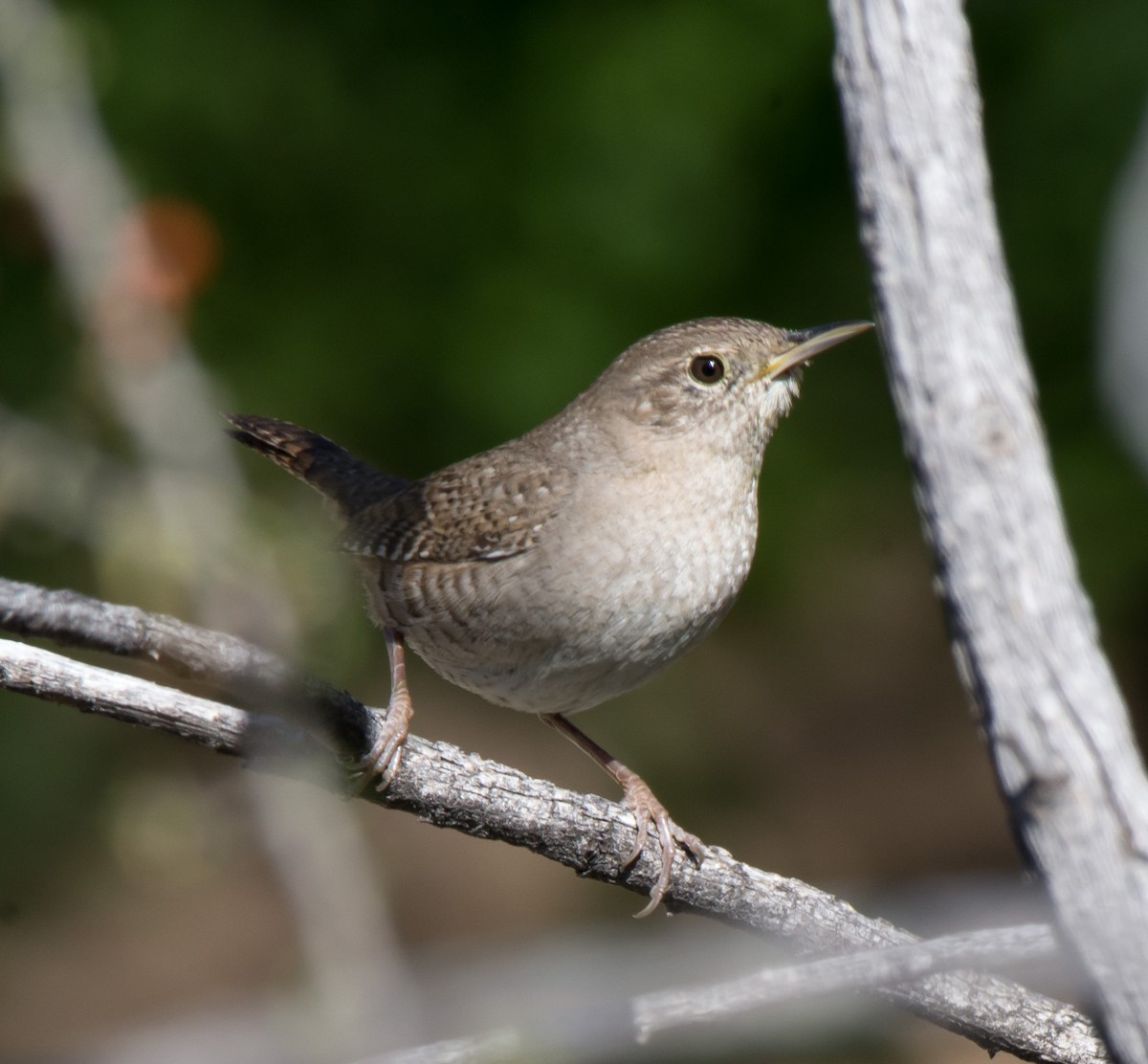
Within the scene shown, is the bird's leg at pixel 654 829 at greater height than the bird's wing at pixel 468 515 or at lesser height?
lesser

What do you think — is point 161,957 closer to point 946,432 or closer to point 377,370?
point 377,370

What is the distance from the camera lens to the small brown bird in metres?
2.99

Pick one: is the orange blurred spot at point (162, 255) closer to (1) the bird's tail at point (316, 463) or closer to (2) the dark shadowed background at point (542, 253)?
(1) the bird's tail at point (316, 463)

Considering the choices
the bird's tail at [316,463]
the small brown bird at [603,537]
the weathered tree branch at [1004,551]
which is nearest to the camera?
the weathered tree branch at [1004,551]

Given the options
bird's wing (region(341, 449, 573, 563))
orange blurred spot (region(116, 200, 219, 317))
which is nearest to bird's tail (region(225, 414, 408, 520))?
bird's wing (region(341, 449, 573, 563))

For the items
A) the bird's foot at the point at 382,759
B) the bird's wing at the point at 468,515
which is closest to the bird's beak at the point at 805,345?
the bird's wing at the point at 468,515

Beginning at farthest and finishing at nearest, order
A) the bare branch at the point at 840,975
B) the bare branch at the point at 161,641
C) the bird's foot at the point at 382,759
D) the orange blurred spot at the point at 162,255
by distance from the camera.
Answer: the orange blurred spot at the point at 162,255 < the bird's foot at the point at 382,759 < the bare branch at the point at 161,641 < the bare branch at the point at 840,975

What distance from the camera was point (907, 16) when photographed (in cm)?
179

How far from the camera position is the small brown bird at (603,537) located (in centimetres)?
299

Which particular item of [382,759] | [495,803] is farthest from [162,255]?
[495,803]

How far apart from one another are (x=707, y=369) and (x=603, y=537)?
548 millimetres

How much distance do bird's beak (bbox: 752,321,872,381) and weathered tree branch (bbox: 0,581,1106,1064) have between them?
3.81 ft

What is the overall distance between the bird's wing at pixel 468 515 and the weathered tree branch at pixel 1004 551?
163 cm

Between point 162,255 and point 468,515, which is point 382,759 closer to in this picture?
point 468,515
